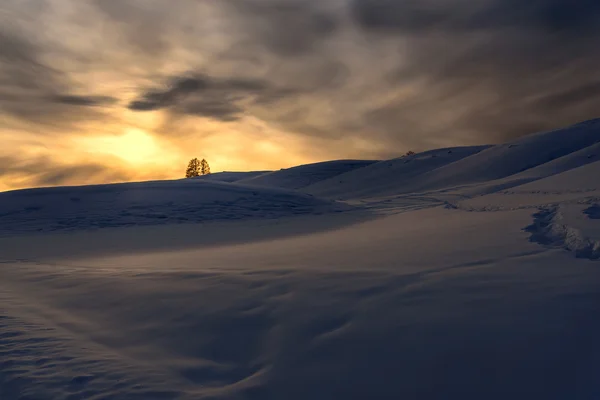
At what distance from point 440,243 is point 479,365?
3291 mm

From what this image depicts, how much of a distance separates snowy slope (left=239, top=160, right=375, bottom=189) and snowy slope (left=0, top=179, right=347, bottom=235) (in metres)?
27.7

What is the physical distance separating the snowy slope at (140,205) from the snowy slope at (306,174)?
2775cm

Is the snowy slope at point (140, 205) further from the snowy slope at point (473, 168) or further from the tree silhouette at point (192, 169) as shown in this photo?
the tree silhouette at point (192, 169)

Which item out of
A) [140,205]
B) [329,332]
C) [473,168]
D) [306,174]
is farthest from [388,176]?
[329,332]

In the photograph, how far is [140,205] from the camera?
15.4 metres

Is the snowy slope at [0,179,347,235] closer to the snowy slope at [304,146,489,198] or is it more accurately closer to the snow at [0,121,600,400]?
the snow at [0,121,600,400]

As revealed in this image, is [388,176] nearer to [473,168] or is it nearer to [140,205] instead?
[473,168]

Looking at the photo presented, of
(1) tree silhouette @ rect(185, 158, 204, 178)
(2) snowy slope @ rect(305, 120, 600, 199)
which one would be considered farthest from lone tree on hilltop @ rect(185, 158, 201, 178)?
(2) snowy slope @ rect(305, 120, 600, 199)

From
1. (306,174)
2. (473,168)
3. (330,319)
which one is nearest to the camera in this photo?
(330,319)

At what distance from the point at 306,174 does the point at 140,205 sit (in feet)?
116

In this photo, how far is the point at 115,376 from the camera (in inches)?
117

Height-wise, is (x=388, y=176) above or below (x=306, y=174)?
below

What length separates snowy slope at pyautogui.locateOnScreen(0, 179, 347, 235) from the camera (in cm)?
1390

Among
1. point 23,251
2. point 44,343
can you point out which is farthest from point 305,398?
point 23,251
